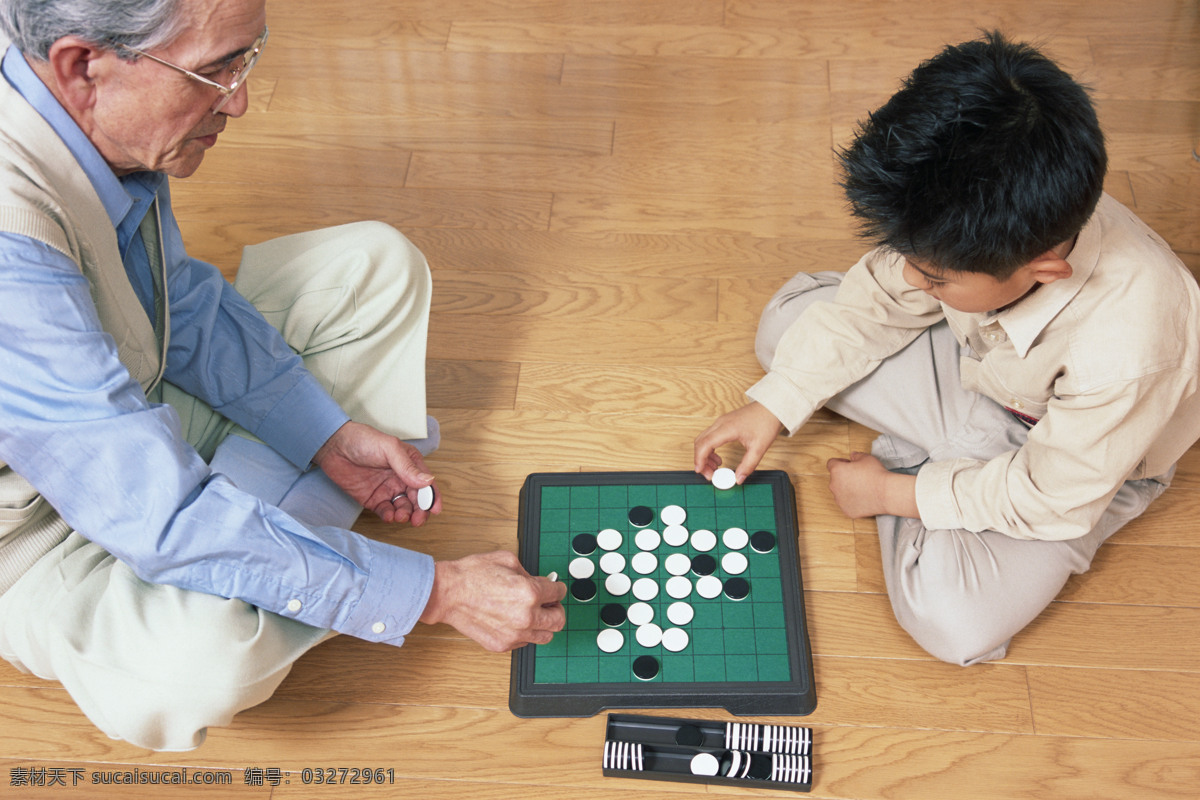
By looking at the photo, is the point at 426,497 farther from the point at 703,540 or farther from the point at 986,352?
the point at 986,352

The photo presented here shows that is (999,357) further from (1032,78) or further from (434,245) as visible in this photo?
(434,245)

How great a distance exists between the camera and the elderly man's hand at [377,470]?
1434 millimetres

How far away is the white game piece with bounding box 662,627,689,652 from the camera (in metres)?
1.37

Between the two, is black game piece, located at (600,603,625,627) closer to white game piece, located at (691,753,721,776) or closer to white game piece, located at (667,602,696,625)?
white game piece, located at (667,602,696,625)

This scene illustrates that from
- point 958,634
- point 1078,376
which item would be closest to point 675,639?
point 958,634

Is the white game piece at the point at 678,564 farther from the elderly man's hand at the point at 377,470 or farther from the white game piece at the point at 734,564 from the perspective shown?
the elderly man's hand at the point at 377,470

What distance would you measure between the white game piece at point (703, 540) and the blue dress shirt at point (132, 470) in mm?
423

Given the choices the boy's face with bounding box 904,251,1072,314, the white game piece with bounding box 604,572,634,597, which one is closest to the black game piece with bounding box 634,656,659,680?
the white game piece with bounding box 604,572,634,597

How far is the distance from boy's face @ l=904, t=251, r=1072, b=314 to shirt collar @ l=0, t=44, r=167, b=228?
0.88 metres

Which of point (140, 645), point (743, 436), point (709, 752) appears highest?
point (140, 645)

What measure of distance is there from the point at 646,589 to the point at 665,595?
0.09 ft

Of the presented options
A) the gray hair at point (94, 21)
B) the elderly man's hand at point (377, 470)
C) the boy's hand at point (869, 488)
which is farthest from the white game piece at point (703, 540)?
the gray hair at point (94, 21)

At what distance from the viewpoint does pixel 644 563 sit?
4.74 ft

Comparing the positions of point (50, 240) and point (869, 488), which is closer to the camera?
point (50, 240)
